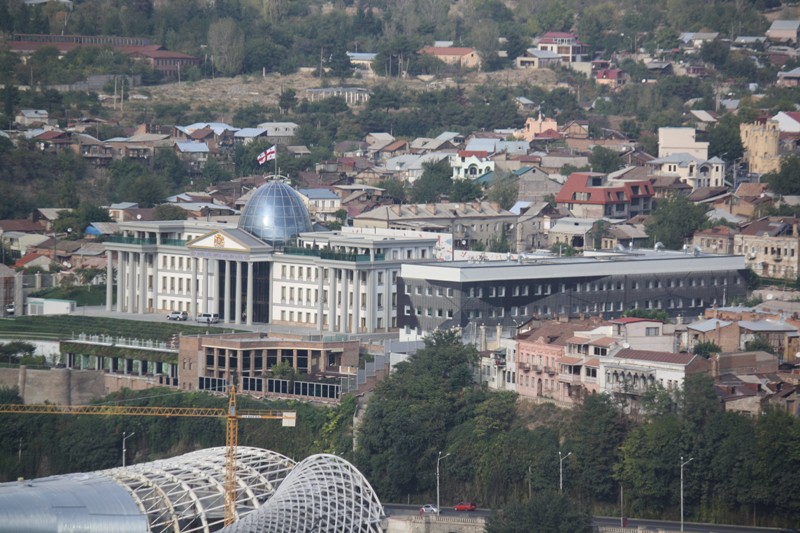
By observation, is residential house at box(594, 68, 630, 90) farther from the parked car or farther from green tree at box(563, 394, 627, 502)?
green tree at box(563, 394, 627, 502)

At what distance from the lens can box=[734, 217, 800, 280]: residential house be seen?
12538 cm

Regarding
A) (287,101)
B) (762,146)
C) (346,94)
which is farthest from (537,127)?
(762,146)

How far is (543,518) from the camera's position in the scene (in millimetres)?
78625

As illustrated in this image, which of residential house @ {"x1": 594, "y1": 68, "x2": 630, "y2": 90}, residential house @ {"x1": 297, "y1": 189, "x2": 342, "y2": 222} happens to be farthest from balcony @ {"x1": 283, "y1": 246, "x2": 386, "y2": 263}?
residential house @ {"x1": 594, "y1": 68, "x2": 630, "y2": 90}

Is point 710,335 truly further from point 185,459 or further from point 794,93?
point 794,93

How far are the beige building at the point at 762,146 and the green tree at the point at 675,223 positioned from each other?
21480 mm

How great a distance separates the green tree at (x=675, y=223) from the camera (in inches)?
5217

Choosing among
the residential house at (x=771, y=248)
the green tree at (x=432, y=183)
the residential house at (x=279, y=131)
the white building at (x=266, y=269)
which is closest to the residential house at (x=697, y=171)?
the green tree at (x=432, y=183)

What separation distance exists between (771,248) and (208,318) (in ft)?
97.5

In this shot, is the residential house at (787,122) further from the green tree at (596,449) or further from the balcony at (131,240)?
the green tree at (596,449)

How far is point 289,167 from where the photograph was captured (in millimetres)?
160250

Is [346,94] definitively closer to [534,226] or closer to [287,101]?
[287,101]

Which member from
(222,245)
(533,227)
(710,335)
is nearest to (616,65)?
(533,227)

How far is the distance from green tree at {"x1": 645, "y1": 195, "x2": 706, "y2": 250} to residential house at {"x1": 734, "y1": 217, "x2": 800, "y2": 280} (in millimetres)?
4731
